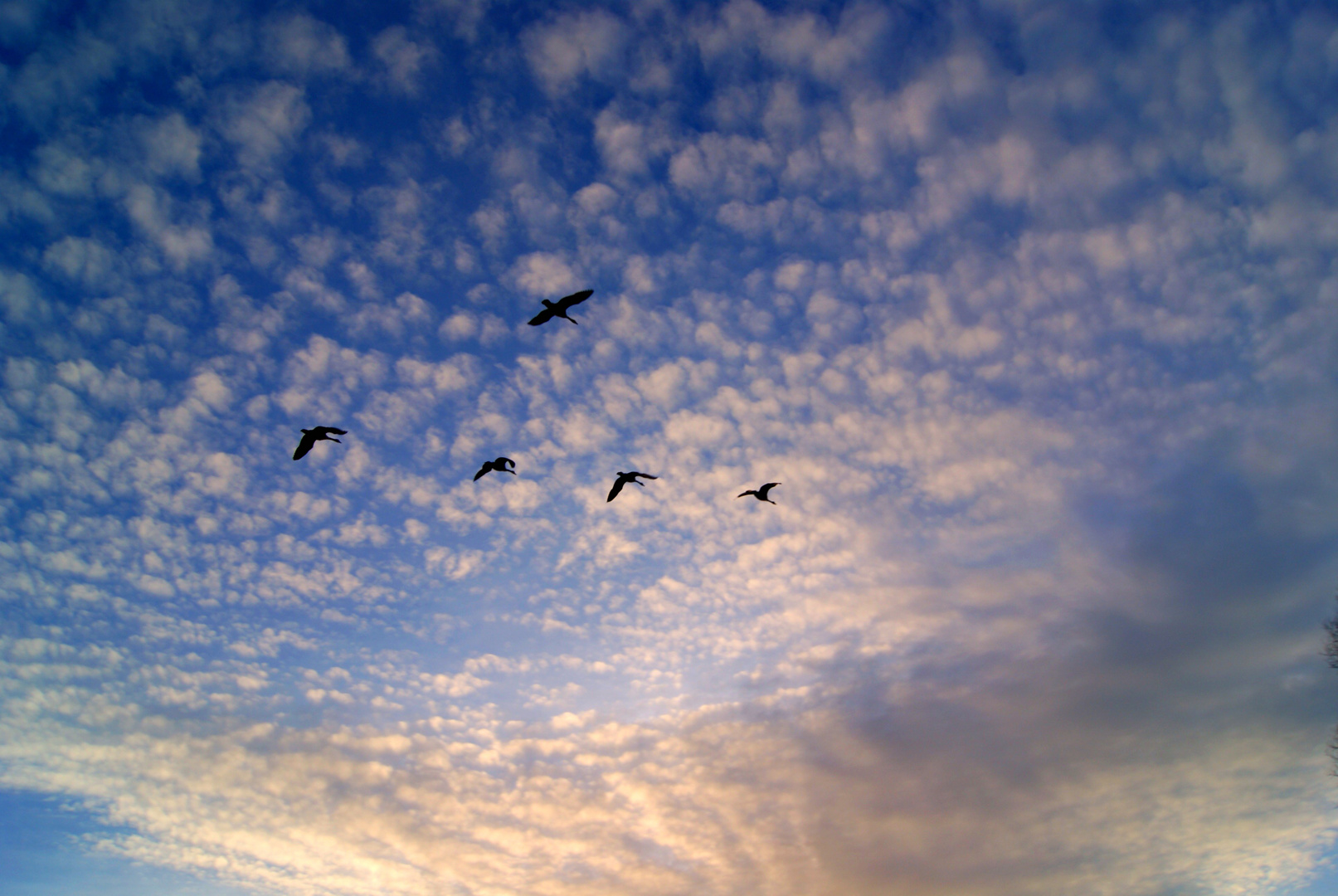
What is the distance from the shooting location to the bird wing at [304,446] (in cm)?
2458

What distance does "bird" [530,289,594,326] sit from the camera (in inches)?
977

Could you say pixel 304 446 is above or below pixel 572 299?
below

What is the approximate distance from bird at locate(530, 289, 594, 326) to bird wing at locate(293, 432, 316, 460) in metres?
9.52

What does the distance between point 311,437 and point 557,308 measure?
10745 mm

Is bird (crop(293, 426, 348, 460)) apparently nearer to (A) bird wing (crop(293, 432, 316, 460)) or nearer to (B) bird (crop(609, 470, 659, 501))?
(A) bird wing (crop(293, 432, 316, 460))

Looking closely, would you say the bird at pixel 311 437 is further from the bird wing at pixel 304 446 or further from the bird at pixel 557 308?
the bird at pixel 557 308

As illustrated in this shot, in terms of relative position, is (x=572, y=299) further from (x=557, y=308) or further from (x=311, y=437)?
(x=311, y=437)

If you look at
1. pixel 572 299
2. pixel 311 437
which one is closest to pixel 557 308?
pixel 572 299

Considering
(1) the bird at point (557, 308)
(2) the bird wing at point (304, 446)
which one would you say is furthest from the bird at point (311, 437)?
(1) the bird at point (557, 308)

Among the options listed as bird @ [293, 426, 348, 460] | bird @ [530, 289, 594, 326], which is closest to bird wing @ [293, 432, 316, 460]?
bird @ [293, 426, 348, 460]

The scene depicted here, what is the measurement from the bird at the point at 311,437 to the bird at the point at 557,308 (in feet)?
27.1

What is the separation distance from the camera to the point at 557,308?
25016 millimetres

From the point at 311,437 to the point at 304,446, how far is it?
2.79 ft

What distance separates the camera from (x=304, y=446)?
2527 centimetres
